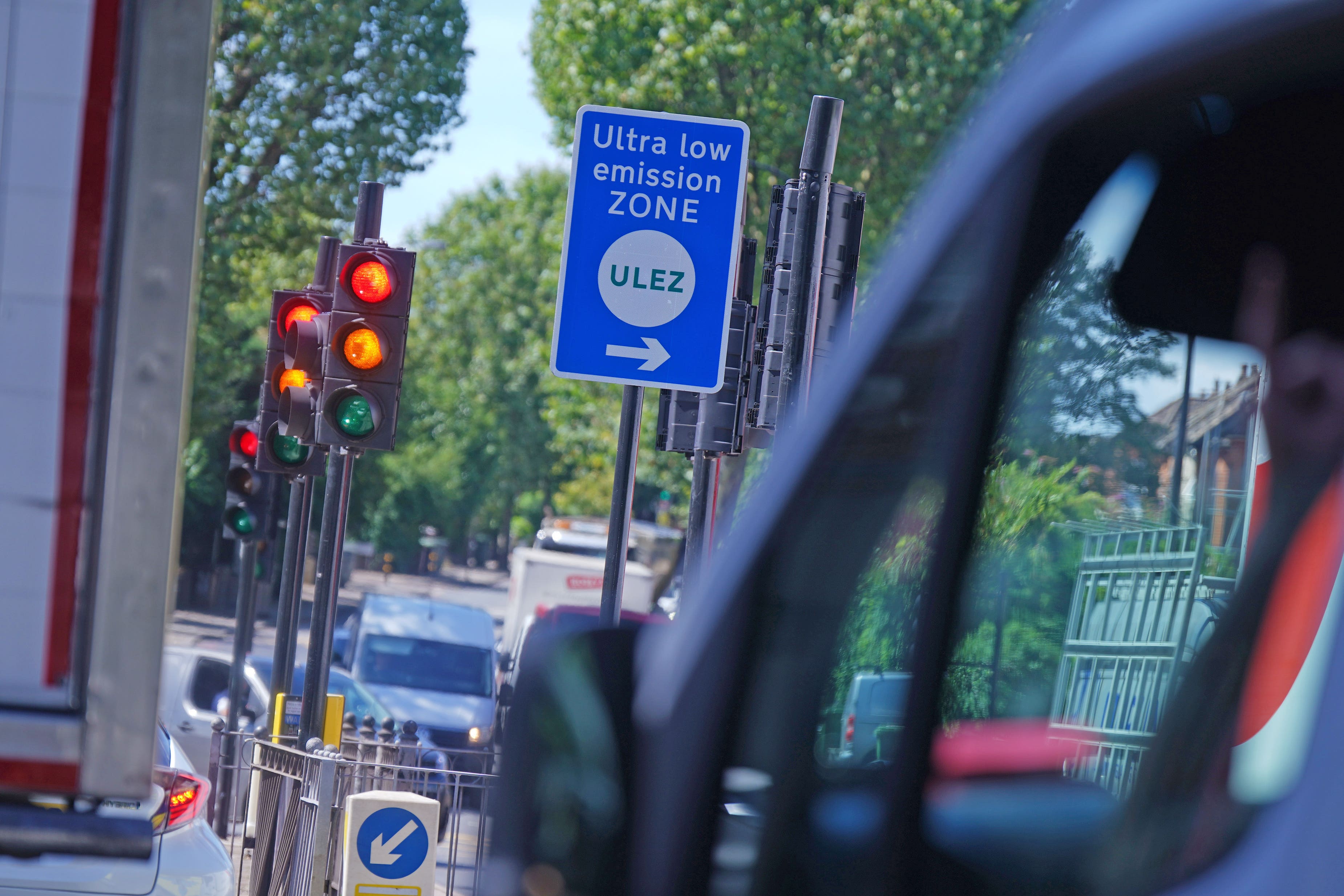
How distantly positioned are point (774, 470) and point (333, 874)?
22.6 ft

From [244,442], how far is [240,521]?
0.69 m

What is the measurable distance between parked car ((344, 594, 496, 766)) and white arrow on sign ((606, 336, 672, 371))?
35.3 ft

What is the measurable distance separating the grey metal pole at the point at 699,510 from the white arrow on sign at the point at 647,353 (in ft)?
8.44

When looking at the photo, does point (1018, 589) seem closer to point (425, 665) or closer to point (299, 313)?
point (299, 313)

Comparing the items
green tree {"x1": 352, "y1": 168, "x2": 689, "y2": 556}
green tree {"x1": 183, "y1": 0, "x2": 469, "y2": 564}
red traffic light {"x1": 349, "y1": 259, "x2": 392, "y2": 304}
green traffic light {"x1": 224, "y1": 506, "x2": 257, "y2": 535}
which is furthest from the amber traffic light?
green tree {"x1": 352, "y1": 168, "x2": 689, "y2": 556}

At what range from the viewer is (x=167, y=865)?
6.07 meters

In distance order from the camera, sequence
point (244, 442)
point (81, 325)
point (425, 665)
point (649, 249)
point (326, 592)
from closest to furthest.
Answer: point (81, 325) → point (649, 249) → point (326, 592) → point (244, 442) → point (425, 665)

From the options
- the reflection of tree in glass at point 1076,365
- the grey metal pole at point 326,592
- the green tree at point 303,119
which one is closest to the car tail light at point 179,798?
the grey metal pole at point 326,592

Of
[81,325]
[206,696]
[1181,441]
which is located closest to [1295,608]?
[1181,441]

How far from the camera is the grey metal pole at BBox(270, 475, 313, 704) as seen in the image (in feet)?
33.0

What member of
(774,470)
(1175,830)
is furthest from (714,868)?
(1175,830)

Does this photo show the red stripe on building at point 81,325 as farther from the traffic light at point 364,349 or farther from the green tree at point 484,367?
the green tree at point 484,367

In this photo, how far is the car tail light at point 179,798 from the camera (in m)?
6.14

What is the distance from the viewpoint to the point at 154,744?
88.3 inches
